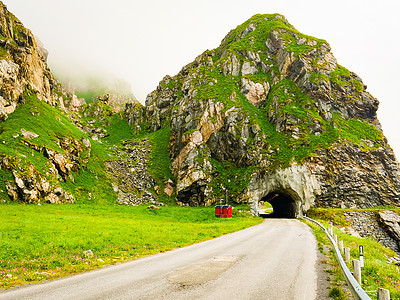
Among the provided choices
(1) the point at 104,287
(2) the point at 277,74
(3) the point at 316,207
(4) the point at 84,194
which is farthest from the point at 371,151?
(4) the point at 84,194

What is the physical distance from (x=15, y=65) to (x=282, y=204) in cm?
8076

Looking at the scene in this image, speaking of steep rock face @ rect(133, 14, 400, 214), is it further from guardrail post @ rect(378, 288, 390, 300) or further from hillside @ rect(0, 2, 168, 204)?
guardrail post @ rect(378, 288, 390, 300)

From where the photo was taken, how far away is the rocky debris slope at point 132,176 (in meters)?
53.9

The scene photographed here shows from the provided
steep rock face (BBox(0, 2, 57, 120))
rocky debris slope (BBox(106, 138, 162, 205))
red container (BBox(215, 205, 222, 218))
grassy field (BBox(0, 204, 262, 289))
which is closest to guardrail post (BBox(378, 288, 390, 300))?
grassy field (BBox(0, 204, 262, 289))

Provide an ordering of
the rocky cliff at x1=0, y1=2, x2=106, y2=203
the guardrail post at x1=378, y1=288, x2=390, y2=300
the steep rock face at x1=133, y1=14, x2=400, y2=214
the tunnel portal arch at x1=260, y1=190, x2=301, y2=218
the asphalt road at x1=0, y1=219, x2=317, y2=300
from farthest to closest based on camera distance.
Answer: the tunnel portal arch at x1=260, y1=190, x2=301, y2=218, the steep rock face at x1=133, y1=14, x2=400, y2=214, the rocky cliff at x1=0, y1=2, x2=106, y2=203, the asphalt road at x1=0, y1=219, x2=317, y2=300, the guardrail post at x1=378, y1=288, x2=390, y2=300

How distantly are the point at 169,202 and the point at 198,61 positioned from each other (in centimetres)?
6601

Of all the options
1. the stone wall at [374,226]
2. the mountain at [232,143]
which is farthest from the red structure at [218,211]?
the stone wall at [374,226]

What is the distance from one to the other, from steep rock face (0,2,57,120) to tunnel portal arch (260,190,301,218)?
64649mm

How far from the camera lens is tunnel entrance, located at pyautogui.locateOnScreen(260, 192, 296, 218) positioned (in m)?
53.3

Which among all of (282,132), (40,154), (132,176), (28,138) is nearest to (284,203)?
(282,132)

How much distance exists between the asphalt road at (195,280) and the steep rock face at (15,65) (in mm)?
55897

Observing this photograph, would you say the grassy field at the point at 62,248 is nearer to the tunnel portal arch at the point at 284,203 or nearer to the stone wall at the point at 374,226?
the stone wall at the point at 374,226

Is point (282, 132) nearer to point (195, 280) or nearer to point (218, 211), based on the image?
point (218, 211)

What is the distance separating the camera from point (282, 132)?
55938 millimetres
